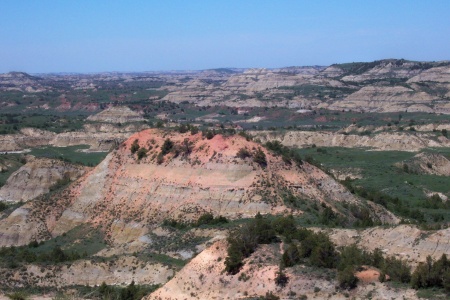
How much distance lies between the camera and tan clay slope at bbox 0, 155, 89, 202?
89.3 m

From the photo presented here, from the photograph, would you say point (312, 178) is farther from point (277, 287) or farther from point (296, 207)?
point (277, 287)

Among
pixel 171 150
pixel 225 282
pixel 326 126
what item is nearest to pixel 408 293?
pixel 225 282

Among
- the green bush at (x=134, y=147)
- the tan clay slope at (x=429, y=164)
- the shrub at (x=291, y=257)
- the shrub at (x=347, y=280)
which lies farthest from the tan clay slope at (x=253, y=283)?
the tan clay slope at (x=429, y=164)

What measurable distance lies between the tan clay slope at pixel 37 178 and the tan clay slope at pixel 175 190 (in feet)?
59.9

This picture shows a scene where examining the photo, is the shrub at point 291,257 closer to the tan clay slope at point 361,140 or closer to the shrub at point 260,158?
the shrub at point 260,158

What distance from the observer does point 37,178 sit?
297ft

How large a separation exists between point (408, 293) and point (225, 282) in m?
10.9

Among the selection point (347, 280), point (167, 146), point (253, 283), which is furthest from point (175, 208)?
point (347, 280)

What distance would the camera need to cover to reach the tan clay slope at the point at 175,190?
6109 centimetres

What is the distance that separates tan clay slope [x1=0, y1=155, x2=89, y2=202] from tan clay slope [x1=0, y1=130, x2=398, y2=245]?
1826 centimetres

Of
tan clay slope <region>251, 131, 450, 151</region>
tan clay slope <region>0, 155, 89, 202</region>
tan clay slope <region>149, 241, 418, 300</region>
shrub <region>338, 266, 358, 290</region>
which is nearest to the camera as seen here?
tan clay slope <region>149, 241, 418, 300</region>

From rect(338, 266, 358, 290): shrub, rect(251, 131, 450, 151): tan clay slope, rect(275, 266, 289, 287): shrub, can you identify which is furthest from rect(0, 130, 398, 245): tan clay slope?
rect(251, 131, 450, 151): tan clay slope

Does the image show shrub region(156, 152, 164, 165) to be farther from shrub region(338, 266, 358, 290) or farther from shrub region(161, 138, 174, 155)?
shrub region(338, 266, 358, 290)

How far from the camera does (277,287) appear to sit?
3759 cm
